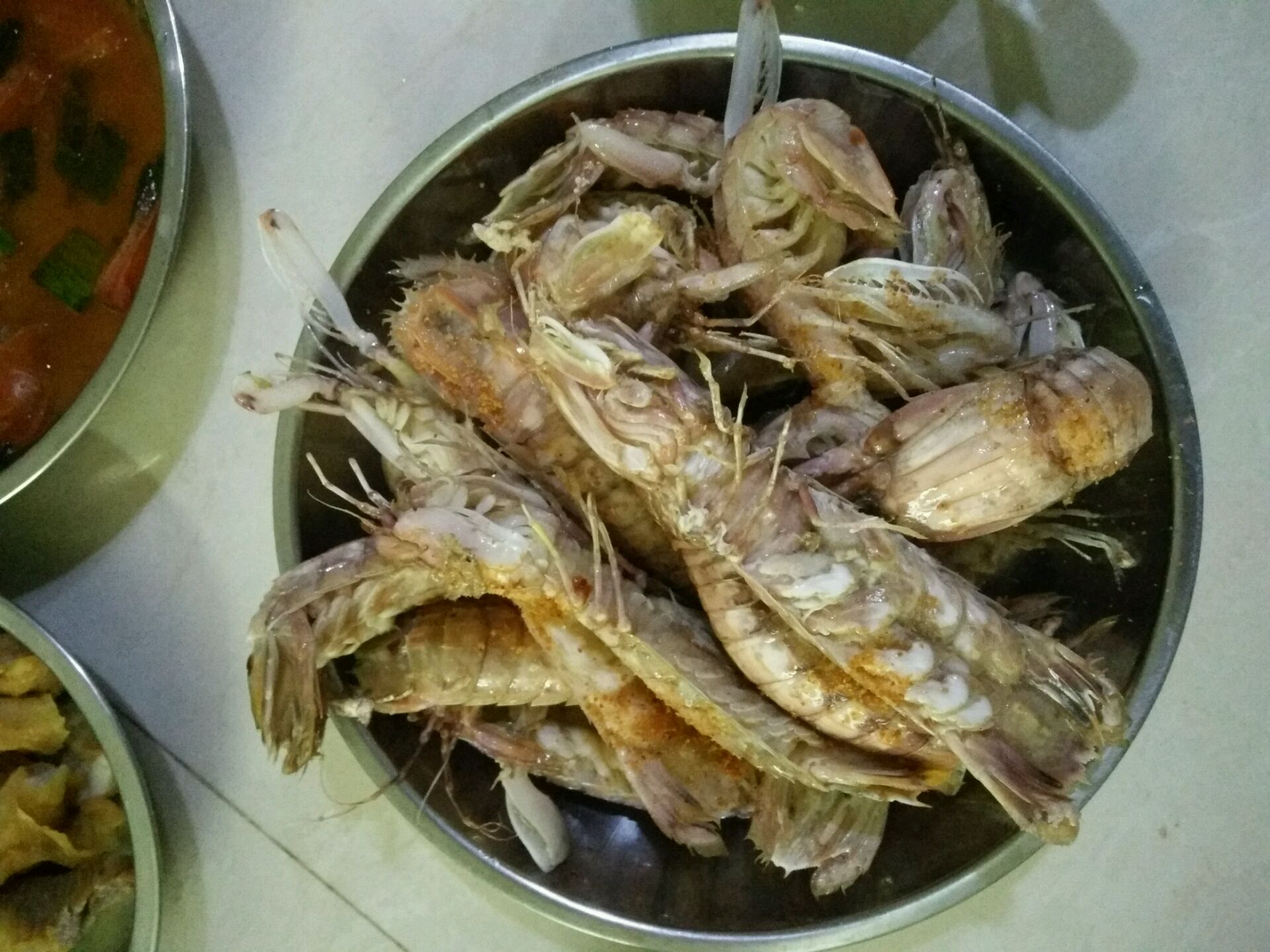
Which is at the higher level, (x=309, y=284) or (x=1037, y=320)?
(x=309, y=284)

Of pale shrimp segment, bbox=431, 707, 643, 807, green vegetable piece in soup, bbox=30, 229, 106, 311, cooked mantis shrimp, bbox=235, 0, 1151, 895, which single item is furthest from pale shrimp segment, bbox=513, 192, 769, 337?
green vegetable piece in soup, bbox=30, 229, 106, 311

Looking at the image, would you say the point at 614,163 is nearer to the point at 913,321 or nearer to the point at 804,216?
the point at 804,216

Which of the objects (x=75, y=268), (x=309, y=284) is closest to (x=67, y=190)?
(x=75, y=268)

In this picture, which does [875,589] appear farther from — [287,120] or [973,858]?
[287,120]

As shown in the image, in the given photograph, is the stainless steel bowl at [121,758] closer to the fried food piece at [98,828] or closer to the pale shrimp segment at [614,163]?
the fried food piece at [98,828]

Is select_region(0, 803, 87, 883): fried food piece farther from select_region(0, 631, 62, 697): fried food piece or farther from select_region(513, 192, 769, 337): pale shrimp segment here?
select_region(513, 192, 769, 337): pale shrimp segment
